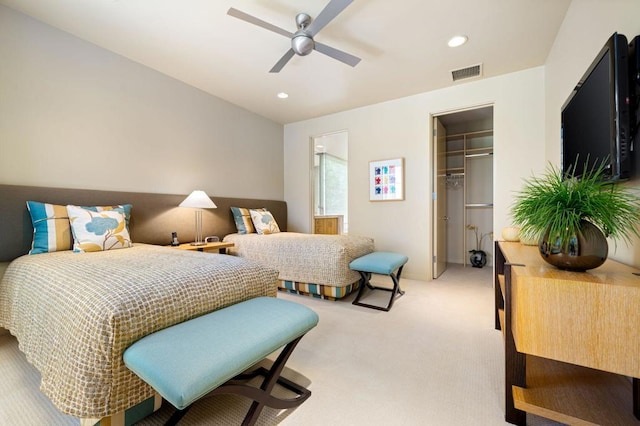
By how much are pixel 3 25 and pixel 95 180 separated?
4.31 feet

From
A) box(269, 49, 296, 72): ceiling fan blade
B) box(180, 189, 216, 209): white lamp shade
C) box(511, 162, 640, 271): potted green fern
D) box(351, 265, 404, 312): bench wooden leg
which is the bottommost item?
box(351, 265, 404, 312): bench wooden leg

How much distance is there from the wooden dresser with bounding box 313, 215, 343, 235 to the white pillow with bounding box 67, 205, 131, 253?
10.1 ft

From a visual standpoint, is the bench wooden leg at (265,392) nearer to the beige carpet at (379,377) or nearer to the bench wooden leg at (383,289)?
the beige carpet at (379,377)

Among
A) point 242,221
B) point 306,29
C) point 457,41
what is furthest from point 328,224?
point 306,29

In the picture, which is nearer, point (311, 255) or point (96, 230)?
point (96, 230)

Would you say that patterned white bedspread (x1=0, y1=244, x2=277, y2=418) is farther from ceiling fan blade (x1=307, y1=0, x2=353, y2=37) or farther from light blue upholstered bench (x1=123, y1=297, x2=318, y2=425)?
ceiling fan blade (x1=307, y1=0, x2=353, y2=37)

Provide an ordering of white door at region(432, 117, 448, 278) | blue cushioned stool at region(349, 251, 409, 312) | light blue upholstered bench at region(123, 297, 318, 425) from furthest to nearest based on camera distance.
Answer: white door at region(432, 117, 448, 278) < blue cushioned stool at region(349, 251, 409, 312) < light blue upholstered bench at region(123, 297, 318, 425)

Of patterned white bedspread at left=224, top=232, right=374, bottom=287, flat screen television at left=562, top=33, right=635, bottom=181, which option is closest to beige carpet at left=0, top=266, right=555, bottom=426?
patterned white bedspread at left=224, top=232, right=374, bottom=287

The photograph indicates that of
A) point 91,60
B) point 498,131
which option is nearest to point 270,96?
point 91,60

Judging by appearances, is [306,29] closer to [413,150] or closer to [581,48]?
[581,48]

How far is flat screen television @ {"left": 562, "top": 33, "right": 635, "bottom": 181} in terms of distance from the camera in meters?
1.10

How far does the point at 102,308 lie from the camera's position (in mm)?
980

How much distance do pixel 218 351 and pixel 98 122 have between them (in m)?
2.86

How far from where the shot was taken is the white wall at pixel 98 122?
2150 mm
